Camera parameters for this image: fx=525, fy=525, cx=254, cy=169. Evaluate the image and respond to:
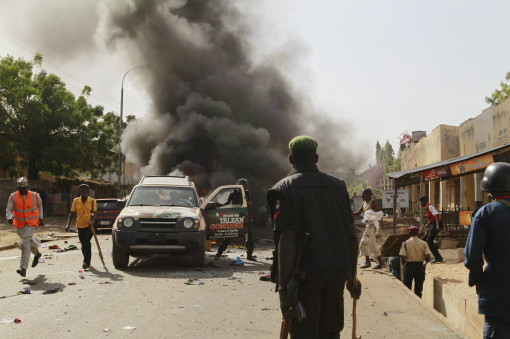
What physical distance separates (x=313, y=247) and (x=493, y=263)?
1.17 metres

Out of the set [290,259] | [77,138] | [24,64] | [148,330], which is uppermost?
[24,64]

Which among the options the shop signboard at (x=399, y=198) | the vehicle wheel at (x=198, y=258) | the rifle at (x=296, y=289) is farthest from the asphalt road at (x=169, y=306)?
the shop signboard at (x=399, y=198)

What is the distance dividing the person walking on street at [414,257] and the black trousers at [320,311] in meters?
6.40

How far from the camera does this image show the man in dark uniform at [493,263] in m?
3.17

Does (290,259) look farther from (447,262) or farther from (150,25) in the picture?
(150,25)

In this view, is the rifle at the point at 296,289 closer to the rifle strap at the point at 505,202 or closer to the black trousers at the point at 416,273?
the rifle strap at the point at 505,202

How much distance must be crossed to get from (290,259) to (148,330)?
2772 mm

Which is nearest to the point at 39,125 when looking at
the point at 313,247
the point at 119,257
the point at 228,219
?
the point at 228,219

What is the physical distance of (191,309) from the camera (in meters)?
6.26

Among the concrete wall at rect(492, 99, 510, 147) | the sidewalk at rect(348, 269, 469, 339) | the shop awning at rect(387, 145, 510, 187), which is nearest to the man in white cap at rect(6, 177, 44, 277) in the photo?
the sidewalk at rect(348, 269, 469, 339)

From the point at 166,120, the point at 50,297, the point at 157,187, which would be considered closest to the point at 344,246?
the point at 50,297

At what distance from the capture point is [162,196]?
10.5 m

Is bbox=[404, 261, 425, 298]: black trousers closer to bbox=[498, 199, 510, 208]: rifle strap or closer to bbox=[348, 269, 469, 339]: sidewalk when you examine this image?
bbox=[348, 269, 469, 339]: sidewalk

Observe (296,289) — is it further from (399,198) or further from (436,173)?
(399,198)
